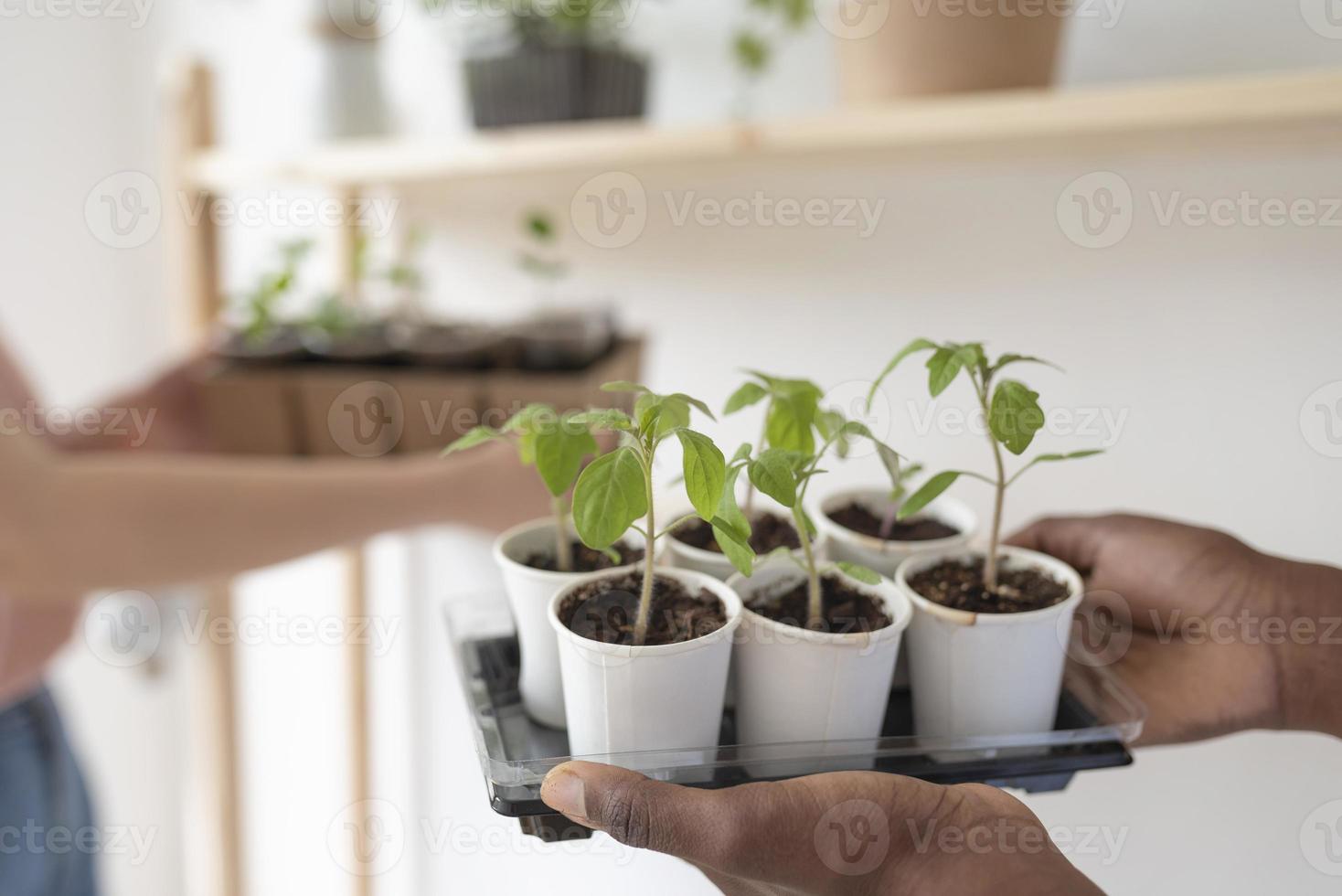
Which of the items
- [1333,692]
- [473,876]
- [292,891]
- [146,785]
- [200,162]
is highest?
[200,162]

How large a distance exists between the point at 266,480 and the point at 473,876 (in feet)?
2.65

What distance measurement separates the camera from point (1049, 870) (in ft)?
1.54

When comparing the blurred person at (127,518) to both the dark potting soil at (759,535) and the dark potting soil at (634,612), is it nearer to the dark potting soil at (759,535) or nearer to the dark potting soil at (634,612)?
the dark potting soil at (759,535)

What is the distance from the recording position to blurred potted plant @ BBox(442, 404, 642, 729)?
0.54 meters

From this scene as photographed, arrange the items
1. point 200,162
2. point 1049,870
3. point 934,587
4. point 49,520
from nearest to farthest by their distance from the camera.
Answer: point 1049,870 → point 934,587 → point 49,520 → point 200,162

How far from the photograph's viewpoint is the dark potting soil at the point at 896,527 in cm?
74

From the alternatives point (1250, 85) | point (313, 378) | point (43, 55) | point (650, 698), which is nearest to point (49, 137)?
point (43, 55)

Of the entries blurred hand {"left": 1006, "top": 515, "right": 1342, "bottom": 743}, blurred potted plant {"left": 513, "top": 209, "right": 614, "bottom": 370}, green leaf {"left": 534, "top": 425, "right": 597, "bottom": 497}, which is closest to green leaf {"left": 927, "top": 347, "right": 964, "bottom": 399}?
green leaf {"left": 534, "top": 425, "right": 597, "bottom": 497}

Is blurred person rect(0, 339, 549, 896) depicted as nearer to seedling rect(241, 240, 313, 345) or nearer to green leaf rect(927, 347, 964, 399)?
seedling rect(241, 240, 313, 345)

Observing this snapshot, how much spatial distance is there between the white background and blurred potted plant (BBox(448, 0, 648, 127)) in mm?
149

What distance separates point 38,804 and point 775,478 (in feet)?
3.77

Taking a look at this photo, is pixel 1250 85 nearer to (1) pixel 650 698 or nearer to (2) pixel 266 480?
(1) pixel 650 698

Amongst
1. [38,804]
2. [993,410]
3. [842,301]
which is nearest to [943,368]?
[993,410]

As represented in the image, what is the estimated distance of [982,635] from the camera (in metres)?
0.58
